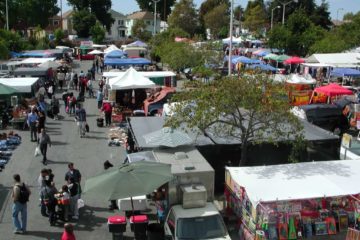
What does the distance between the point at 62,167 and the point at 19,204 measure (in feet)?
17.1

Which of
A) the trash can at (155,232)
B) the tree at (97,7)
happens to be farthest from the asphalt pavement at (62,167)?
the tree at (97,7)

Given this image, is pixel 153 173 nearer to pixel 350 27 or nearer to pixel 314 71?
pixel 314 71

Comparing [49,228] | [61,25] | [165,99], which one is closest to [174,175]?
[49,228]

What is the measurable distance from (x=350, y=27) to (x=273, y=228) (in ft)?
132

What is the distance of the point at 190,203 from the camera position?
10.1 meters

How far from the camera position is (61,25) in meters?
109

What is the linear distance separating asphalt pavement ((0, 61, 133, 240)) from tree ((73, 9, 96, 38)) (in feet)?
205

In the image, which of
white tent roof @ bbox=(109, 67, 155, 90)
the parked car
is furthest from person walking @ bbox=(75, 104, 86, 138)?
the parked car

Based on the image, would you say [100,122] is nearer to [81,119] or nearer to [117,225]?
[81,119]

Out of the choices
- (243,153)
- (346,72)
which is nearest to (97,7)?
(346,72)

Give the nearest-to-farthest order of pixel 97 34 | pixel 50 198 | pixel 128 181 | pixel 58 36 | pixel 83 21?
pixel 128 181 < pixel 50 198 < pixel 58 36 < pixel 97 34 < pixel 83 21

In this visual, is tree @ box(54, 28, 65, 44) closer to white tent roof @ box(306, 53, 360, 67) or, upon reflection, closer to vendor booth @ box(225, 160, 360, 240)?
white tent roof @ box(306, 53, 360, 67)

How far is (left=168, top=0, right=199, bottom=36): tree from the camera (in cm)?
7694

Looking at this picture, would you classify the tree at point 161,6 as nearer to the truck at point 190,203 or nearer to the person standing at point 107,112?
the person standing at point 107,112
